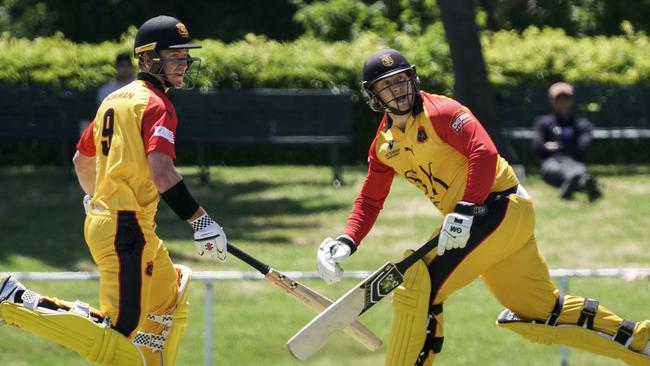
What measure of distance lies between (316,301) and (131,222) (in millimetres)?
1176

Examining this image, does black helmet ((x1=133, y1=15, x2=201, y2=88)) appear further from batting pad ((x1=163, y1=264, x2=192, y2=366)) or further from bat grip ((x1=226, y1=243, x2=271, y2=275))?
batting pad ((x1=163, y1=264, x2=192, y2=366))

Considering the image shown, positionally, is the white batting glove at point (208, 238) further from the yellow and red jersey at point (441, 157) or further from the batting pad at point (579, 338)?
the batting pad at point (579, 338)

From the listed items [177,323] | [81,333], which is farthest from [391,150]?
[81,333]

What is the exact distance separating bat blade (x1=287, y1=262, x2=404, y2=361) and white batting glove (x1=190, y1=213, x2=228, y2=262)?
628 mm

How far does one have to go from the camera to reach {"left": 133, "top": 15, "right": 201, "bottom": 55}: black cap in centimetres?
680

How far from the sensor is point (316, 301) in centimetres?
721

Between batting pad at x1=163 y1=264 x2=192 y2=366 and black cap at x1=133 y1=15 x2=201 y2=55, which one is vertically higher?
black cap at x1=133 y1=15 x2=201 y2=55

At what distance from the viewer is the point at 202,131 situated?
1484cm

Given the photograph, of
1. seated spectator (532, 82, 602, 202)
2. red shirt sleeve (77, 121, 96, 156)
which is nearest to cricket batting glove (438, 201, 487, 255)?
red shirt sleeve (77, 121, 96, 156)

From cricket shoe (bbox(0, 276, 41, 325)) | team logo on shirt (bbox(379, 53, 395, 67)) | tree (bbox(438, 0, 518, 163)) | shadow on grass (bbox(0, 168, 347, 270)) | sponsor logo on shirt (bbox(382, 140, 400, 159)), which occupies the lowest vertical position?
shadow on grass (bbox(0, 168, 347, 270))

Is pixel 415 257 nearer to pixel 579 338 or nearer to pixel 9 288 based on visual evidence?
pixel 579 338

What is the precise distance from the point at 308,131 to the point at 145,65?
8.02 metres

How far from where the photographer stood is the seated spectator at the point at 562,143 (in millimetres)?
13719

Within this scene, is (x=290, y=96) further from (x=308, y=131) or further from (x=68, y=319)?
(x=68, y=319)
